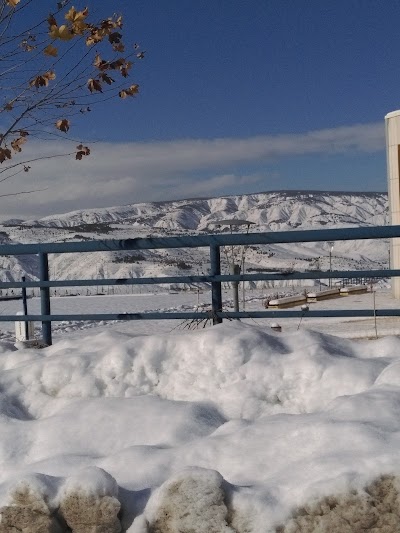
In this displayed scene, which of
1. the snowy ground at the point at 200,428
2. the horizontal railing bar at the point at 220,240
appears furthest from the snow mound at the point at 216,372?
the horizontal railing bar at the point at 220,240

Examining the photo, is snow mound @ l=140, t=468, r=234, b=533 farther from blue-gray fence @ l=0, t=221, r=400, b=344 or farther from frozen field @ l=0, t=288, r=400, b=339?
frozen field @ l=0, t=288, r=400, b=339

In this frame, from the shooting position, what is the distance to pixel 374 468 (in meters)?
2.66

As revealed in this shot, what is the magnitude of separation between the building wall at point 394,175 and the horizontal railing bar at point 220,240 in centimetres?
1555

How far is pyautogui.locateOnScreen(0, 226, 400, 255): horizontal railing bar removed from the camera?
4859mm

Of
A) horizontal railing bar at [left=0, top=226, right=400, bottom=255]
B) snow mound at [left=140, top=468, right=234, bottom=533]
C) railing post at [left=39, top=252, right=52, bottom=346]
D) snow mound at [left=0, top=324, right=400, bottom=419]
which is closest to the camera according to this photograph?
snow mound at [left=140, top=468, right=234, bottom=533]

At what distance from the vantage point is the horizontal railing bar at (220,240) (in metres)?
4.86

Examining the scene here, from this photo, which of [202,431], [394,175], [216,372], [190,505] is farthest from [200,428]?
[394,175]

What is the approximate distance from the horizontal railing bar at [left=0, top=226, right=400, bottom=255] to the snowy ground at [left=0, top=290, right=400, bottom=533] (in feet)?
2.50

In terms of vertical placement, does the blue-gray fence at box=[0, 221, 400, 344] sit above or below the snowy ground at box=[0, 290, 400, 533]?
above

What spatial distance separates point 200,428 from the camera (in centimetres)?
366

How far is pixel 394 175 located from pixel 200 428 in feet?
60.1

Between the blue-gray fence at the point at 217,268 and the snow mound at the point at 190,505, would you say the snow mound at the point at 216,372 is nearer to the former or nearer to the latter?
the blue-gray fence at the point at 217,268

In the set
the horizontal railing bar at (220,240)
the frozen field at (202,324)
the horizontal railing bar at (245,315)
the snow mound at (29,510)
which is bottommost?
the frozen field at (202,324)

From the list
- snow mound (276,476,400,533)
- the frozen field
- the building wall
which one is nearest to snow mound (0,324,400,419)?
the frozen field
